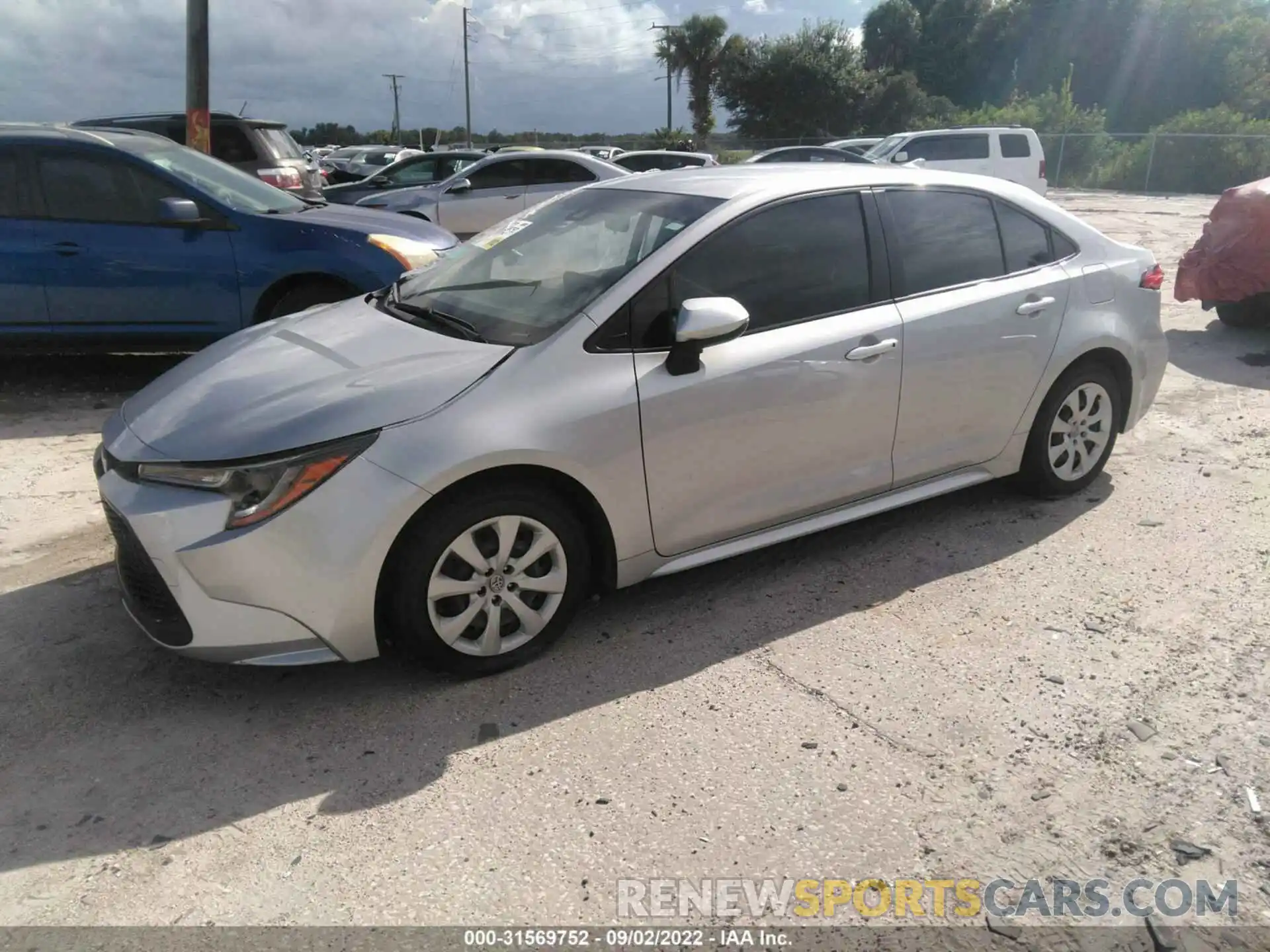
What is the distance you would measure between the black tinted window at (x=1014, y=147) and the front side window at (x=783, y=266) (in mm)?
17617

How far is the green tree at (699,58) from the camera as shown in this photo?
5438cm

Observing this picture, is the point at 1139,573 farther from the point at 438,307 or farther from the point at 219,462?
the point at 219,462

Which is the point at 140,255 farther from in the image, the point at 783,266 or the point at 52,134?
the point at 783,266

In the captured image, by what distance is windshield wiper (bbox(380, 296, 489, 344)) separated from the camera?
345cm

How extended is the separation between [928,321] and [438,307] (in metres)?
1.96

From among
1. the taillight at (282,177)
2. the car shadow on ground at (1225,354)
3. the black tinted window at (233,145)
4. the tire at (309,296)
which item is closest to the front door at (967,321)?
the car shadow on ground at (1225,354)

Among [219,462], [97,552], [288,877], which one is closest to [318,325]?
[219,462]

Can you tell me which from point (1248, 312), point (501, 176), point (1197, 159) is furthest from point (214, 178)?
point (1197, 159)

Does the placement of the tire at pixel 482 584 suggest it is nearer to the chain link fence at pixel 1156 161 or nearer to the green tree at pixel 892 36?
the chain link fence at pixel 1156 161

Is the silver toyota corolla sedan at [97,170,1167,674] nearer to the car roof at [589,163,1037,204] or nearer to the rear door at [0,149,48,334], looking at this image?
the car roof at [589,163,1037,204]

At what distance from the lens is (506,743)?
2947 millimetres

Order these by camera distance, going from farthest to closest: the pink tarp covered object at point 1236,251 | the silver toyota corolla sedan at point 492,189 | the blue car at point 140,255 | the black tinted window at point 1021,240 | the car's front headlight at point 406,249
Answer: the silver toyota corolla sedan at point 492,189 < the pink tarp covered object at point 1236,251 < the car's front headlight at point 406,249 < the blue car at point 140,255 < the black tinted window at point 1021,240

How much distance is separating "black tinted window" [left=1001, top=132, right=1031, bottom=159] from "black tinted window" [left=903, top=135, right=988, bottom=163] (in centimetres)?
35

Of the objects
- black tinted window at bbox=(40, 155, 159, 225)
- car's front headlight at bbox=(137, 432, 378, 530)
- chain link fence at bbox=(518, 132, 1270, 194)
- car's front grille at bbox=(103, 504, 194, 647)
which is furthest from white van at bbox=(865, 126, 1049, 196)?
car's front grille at bbox=(103, 504, 194, 647)
